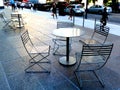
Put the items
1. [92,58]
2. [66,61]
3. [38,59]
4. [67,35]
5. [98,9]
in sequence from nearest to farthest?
[92,58], [67,35], [66,61], [38,59], [98,9]

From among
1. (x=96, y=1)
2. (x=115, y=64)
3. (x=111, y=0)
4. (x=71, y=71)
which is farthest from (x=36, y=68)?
(x=96, y=1)

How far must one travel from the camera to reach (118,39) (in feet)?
21.3

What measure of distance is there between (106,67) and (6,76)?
2.31 m

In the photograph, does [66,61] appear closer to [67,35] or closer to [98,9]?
[67,35]

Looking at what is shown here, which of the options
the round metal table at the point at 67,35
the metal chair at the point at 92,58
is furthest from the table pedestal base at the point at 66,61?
the metal chair at the point at 92,58

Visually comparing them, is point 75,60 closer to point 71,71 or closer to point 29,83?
point 71,71

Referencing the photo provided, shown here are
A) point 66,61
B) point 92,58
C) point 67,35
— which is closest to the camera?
point 92,58

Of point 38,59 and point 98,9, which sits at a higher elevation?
point 98,9

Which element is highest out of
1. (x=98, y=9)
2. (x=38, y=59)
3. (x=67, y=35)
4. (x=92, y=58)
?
(x=98, y=9)

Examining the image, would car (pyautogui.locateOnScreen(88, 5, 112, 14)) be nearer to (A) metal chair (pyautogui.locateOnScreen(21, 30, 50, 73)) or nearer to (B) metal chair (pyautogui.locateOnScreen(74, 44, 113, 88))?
(A) metal chair (pyautogui.locateOnScreen(21, 30, 50, 73))

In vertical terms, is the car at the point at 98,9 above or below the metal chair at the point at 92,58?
above

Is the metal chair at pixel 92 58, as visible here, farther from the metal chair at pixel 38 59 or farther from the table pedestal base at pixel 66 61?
the metal chair at pixel 38 59

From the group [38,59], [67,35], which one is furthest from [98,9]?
[67,35]

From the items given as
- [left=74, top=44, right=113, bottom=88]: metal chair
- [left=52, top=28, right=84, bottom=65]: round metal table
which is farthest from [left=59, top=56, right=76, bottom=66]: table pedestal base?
[left=74, top=44, right=113, bottom=88]: metal chair
